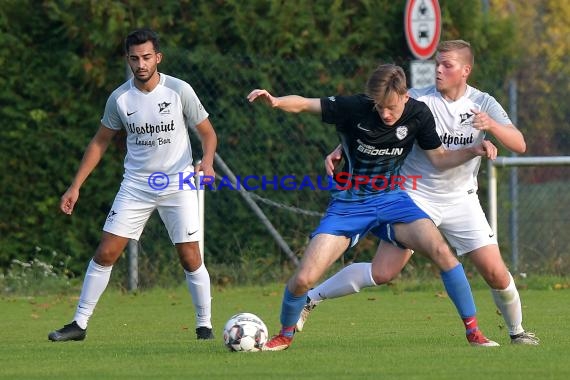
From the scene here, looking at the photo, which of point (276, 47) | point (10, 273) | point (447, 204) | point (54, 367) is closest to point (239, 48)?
point (276, 47)

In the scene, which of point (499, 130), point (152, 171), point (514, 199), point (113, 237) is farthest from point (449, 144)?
point (514, 199)

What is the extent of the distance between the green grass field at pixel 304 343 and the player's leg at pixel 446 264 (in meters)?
0.17

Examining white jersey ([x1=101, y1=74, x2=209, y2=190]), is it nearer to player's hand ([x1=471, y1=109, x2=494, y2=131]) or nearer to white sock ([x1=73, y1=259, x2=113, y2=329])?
white sock ([x1=73, y1=259, x2=113, y2=329])

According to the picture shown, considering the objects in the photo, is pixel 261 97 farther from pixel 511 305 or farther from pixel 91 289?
pixel 91 289

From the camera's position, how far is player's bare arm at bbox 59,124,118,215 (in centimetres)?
987

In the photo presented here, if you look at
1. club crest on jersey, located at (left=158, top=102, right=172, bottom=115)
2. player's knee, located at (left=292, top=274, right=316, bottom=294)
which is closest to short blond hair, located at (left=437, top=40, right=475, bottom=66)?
player's knee, located at (left=292, top=274, right=316, bottom=294)

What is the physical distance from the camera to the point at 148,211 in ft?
32.8

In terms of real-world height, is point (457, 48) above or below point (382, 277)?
above

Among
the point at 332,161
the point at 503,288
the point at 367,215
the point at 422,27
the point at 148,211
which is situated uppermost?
the point at 422,27

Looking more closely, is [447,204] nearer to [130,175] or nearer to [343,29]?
[130,175]

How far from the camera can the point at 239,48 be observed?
49.6ft

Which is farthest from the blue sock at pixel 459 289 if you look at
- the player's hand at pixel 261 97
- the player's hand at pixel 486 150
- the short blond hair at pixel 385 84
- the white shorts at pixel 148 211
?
the white shorts at pixel 148 211

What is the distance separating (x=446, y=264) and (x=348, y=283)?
107cm

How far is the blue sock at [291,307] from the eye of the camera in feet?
27.9
